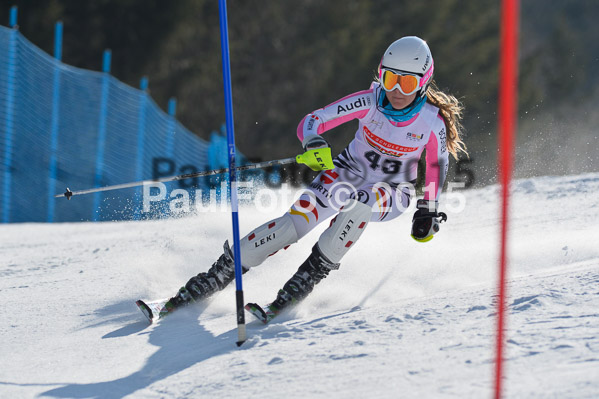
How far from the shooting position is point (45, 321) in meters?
3.99

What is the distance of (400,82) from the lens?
4.11 metres

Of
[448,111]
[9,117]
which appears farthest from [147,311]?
[9,117]

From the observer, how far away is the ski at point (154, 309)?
12.5 ft

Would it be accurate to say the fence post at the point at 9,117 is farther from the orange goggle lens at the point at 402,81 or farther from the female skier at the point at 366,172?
the orange goggle lens at the point at 402,81

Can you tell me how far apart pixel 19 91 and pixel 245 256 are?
18.5 ft

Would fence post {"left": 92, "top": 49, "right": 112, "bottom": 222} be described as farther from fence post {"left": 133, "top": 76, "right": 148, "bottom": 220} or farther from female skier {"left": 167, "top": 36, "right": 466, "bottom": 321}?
female skier {"left": 167, "top": 36, "right": 466, "bottom": 321}

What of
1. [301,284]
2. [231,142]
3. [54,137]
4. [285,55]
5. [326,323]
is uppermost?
[285,55]

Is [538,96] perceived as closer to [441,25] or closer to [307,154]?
[441,25]

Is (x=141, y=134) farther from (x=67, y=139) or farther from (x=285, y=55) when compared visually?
(x=285, y=55)

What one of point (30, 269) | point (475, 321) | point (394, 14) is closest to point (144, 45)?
point (394, 14)

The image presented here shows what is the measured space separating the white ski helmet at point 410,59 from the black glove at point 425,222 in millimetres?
658

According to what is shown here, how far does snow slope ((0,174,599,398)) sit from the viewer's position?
8.34ft

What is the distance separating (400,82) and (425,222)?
79 centimetres

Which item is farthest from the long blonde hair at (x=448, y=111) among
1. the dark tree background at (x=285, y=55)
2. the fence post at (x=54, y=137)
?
the dark tree background at (x=285, y=55)
